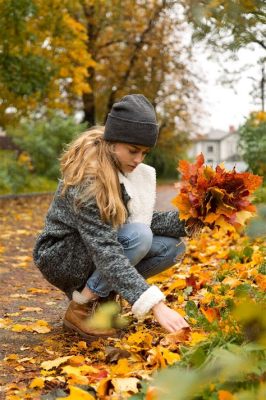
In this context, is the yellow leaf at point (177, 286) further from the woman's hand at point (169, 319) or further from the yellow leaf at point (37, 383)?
the yellow leaf at point (37, 383)

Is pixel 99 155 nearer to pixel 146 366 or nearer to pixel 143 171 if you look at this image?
pixel 143 171

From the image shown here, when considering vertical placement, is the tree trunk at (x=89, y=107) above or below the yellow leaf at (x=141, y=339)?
below

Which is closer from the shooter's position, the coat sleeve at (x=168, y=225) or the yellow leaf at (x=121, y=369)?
the yellow leaf at (x=121, y=369)

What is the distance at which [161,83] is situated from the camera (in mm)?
25375

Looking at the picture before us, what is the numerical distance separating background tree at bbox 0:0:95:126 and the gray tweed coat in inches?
347

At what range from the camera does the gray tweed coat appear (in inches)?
113

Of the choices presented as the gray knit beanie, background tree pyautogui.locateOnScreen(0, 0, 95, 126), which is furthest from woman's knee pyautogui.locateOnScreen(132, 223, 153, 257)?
background tree pyautogui.locateOnScreen(0, 0, 95, 126)

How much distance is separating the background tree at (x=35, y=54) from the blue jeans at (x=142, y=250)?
29.0 ft

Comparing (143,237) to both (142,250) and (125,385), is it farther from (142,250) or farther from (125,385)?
(125,385)

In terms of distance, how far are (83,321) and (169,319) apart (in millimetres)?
868

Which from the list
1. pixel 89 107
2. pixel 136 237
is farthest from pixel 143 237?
pixel 89 107

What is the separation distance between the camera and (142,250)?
326 cm

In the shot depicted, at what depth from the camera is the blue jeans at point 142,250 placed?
3215mm

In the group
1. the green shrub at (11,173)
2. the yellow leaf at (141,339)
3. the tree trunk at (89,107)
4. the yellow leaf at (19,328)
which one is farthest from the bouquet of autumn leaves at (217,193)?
the tree trunk at (89,107)
